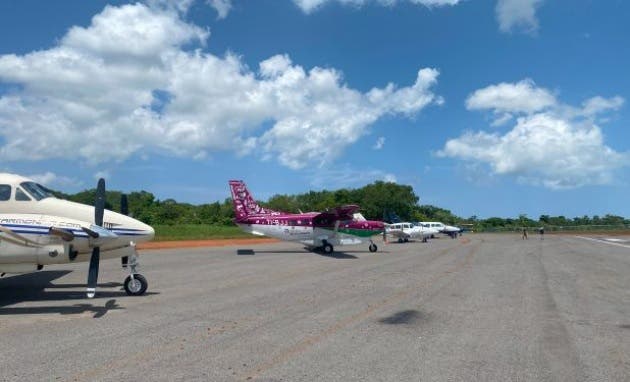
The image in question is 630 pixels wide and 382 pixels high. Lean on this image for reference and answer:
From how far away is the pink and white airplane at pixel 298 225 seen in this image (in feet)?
104

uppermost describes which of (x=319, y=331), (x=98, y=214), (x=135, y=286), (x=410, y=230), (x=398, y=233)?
(x=410, y=230)

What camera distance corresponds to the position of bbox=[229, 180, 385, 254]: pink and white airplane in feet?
104

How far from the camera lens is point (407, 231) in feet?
180

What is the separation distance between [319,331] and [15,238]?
7.20 m

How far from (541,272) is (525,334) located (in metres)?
11.7

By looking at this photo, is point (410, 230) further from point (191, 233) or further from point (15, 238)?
point (15, 238)

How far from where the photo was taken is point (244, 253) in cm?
3098

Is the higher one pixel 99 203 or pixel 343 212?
pixel 343 212

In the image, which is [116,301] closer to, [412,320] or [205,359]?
[205,359]

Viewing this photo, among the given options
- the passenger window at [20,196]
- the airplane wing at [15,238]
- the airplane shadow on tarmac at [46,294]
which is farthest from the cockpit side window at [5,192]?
the airplane shadow on tarmac at [46,294]

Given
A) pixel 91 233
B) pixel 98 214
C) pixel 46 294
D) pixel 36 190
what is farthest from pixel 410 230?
pixel 91 233

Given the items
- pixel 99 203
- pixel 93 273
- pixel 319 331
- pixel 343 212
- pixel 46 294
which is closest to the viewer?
pixel 319 331

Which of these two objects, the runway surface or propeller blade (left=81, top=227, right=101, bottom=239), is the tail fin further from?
propeller blade (left=81, top=227, right=101, bottom=239)

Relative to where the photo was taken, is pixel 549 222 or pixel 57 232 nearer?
pixel 57 232
